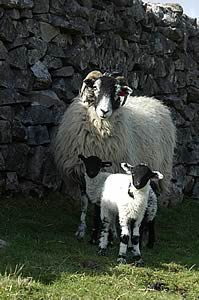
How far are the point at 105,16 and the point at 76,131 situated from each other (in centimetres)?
332

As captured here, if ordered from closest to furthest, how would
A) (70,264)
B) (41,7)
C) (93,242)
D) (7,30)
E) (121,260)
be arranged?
(70,264), (121,260), (93,242), (7,30), (41,7)

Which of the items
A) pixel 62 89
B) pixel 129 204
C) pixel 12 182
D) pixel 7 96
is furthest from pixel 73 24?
pixel 129 204

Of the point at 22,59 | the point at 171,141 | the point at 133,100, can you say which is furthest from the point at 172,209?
the point at 22,59

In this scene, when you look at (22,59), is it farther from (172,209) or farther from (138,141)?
(172,209)

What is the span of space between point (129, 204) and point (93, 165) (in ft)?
3.80

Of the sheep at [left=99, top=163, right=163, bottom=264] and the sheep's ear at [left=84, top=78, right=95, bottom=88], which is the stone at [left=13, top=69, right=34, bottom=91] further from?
the sheep at [left=99, top=163, right=163, bottom=264]

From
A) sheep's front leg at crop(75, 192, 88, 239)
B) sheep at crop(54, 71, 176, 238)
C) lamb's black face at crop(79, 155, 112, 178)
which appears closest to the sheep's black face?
sheep at crop(54, 71, 176, 238)

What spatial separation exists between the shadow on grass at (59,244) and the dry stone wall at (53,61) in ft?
1.82

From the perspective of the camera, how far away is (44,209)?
9.16 metres

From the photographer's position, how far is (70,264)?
594cm

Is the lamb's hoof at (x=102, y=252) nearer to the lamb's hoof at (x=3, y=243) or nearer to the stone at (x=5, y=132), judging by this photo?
the lamb's hoof at (x=3, y=243)

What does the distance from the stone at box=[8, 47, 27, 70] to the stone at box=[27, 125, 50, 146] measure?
37.8 inches

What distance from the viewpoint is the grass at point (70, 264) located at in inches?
199

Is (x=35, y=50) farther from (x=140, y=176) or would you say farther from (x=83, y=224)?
(x=140, y=176)
